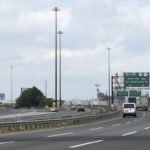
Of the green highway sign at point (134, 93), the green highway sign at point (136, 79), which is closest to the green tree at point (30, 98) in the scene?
the green highway sign at point (134, 93)

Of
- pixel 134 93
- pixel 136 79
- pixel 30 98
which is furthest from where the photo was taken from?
pixel 30 98

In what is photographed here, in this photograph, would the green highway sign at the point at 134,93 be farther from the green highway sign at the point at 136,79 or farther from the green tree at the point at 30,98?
the green tree at the point at 30,98

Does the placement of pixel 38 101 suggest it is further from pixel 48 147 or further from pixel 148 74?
pixel 48 147

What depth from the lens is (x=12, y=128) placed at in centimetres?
3738

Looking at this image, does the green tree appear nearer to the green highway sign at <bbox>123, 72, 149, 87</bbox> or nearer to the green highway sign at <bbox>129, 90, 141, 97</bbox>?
the green highway sign at <bbox>129, 90, 141, 97</bbox>

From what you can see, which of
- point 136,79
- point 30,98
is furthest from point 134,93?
point 30,98

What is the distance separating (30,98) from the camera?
196125mm

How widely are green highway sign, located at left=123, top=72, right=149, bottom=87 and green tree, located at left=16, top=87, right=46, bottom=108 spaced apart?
8518cm

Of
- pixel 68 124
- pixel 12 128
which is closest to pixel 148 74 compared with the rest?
pixel 68 124

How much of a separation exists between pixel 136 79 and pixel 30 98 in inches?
3616

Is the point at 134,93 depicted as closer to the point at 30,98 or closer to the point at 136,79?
the point at 136,79

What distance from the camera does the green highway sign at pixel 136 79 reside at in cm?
10766

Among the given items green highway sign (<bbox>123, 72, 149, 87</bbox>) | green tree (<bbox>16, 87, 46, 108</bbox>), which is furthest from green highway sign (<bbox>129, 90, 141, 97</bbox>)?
green tree (<bbox>16, 87, 46, 108</bbox>)

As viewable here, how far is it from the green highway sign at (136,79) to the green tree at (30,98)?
85.2 m
